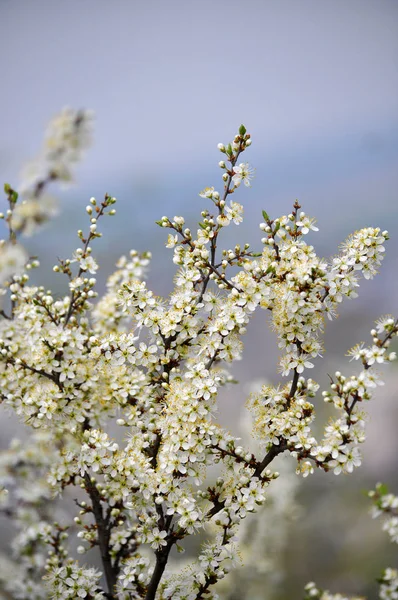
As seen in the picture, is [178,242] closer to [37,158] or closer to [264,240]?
[264,240]

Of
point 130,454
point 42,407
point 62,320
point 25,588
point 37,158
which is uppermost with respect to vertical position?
point 37,158

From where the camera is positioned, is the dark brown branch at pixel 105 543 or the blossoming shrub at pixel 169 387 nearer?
the blossoming shrub at pixel 169 387

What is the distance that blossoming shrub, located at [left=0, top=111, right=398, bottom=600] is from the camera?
6.89ft


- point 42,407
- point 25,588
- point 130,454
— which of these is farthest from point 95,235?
point 25,588

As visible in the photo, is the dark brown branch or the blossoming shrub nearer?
the blossoming shrub

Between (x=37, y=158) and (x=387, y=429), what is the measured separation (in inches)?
129

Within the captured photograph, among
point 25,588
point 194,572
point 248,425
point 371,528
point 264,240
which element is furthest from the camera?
point 371,528

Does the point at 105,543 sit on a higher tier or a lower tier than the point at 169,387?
lower

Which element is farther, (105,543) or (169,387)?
(105,543)

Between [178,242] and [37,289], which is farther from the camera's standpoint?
[37,289]

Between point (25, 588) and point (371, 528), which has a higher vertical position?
point (371, 528)

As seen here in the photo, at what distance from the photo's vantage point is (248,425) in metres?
3.49

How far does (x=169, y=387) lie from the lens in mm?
2254

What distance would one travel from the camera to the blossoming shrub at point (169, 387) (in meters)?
2.10
